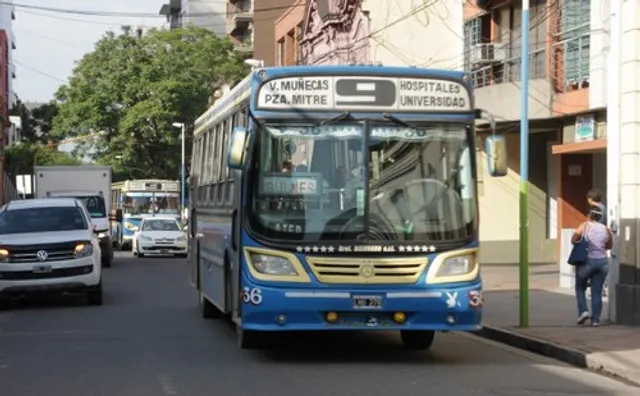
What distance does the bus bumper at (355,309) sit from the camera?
11.3 meters

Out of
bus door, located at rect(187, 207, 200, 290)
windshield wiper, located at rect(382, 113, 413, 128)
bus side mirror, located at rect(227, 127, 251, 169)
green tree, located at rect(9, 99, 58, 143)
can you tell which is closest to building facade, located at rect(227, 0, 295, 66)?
green tree, located at rect(9, 99, 58, 143)

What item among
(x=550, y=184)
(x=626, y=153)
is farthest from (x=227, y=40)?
(x=626, y=153)

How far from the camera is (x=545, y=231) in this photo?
29328 mm

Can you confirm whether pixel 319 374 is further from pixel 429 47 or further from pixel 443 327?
pixel 429 47

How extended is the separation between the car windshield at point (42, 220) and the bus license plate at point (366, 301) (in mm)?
9573

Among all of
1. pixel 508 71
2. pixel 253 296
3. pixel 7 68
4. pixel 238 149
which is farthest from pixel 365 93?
pixel 7 68

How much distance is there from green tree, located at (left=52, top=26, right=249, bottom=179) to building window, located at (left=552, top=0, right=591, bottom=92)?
39.5 m

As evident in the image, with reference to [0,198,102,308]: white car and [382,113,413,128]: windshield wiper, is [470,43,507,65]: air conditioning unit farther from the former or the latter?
[382,113,413,128]: windshield wiper

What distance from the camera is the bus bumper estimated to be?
11.3 metres

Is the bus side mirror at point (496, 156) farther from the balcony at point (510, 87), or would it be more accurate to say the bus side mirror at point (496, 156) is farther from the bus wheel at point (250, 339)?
the balcony at point (510, 87)

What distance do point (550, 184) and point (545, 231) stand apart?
50.8 inches

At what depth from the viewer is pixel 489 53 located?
27.6 m

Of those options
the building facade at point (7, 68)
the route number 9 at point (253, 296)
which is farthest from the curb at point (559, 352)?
the building facade at point (7, 68)

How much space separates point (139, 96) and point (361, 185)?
52.6m
